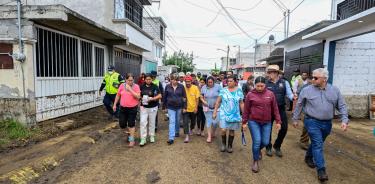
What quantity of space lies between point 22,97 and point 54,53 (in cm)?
184

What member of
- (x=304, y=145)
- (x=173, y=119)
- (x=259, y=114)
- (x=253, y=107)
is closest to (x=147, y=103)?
(x=173, y=119)

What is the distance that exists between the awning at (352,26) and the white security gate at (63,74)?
333 inches

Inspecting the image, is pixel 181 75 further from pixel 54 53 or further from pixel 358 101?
pixel 358 101

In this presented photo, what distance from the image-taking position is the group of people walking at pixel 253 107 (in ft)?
15.7

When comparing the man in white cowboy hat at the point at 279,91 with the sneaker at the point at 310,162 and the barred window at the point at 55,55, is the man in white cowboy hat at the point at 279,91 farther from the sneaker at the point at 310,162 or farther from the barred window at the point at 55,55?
the barred window at the point at 55,55

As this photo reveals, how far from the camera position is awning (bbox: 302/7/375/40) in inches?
320

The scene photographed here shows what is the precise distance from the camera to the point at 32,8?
22.8 ft

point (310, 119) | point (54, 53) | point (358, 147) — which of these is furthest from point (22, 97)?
point (358, 147)

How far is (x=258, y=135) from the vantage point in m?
5.09

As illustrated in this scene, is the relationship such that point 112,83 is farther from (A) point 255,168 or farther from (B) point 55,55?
(A) point 255,168

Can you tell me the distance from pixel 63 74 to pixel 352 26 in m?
9.19

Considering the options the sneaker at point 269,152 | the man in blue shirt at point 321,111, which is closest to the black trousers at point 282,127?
the sneaker at point 269,152

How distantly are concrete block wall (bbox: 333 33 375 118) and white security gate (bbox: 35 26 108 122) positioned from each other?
9.38 metres

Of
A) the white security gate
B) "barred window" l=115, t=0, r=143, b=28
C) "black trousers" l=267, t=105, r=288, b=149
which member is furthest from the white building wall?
"black trousers" l=267, t=105, r=288, b=149
